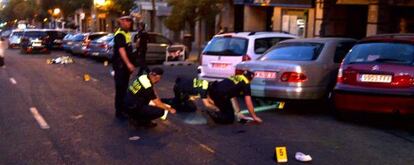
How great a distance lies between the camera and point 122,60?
9.49 m

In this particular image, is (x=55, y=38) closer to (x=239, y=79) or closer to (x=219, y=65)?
(x=219, y=65)

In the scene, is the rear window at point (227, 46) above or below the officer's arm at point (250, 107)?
above

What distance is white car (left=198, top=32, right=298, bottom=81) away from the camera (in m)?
12.2

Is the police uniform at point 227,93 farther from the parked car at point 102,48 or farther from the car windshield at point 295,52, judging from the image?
the parked car at point 102,48

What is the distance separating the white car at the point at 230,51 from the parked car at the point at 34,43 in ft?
70.5

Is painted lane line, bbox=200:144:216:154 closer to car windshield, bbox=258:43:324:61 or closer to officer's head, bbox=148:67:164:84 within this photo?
officer's head, bbox=148:67:164:84

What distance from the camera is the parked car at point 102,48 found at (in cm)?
2361

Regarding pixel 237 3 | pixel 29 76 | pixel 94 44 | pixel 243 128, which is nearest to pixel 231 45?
pixel 243 128

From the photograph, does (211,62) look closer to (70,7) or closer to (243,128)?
(243,128)

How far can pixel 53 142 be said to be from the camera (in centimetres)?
779

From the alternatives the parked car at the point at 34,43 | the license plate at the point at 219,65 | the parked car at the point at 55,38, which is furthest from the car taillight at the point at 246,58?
the parked car at the point at 55,38

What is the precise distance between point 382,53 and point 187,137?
10.6ft

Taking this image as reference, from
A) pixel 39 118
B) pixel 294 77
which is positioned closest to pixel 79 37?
pixel 39 118

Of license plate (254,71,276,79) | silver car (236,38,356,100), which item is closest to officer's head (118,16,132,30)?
silver car (236,38,356,100)
